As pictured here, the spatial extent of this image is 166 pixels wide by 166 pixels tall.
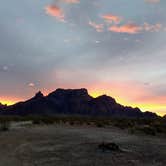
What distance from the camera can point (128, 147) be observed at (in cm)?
2134

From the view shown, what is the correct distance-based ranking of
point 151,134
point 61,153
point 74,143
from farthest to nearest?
1. point 151,134
2. point 74,143
3. point 61,153

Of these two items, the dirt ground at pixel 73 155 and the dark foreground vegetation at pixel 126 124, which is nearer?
the dirt ground at pixel 73 155

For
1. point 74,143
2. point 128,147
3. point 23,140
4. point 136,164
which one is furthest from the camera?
point 23,140

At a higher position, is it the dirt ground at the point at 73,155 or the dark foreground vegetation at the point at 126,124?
the dark foreground vegetation at the point at 126,124

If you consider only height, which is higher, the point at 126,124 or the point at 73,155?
the point at 126,124

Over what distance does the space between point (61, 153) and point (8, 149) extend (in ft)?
13.1

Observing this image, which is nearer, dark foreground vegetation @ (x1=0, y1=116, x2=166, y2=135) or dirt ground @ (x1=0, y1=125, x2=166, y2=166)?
dirt ground @ (x1=0, y1=125, x2=166, y2=166)

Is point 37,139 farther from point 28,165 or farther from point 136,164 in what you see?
point 136,164

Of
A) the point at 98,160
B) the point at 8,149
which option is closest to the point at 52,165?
the point at 98,160

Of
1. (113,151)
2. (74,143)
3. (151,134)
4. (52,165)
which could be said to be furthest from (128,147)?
(151,134)

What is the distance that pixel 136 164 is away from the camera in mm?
15906

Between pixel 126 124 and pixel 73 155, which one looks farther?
pixel 126 124

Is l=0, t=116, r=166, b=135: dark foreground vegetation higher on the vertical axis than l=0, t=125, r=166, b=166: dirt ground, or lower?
higher

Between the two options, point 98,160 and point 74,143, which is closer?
point 98,160
